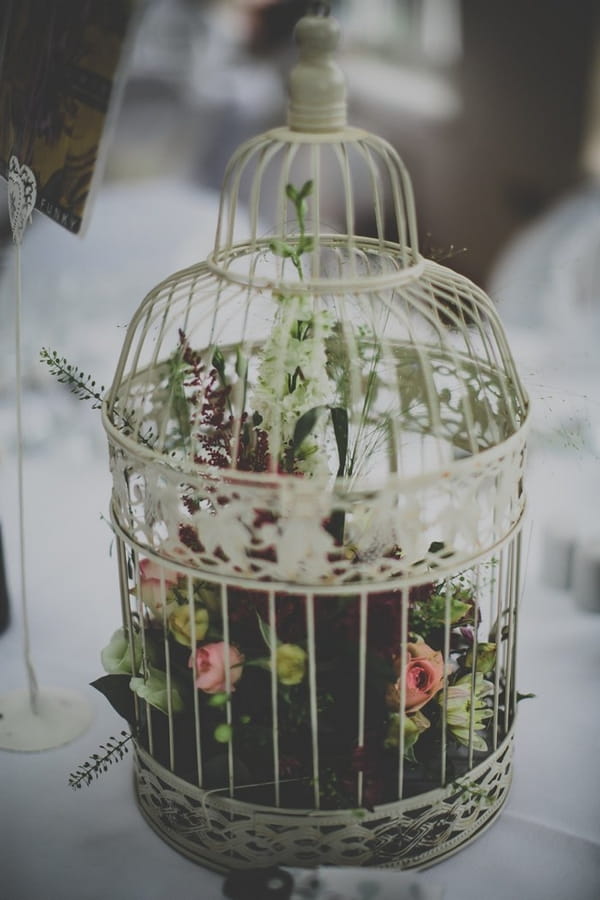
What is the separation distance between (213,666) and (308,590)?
134mm

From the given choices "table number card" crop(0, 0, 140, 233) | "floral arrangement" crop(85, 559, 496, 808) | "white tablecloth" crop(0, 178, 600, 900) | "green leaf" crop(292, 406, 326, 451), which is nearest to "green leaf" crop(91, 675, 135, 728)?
"floral arrangement" crop(85, 559, 496, 808)

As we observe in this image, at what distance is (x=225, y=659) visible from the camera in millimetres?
856

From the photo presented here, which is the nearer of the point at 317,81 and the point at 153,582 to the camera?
the point at 317,81

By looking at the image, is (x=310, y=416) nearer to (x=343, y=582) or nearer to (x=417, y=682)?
(x=343, y=582)

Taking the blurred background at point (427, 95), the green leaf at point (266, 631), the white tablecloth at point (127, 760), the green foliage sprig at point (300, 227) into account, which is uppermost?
the blurred background at point (427, 95)

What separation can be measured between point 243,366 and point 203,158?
1704 millimetres

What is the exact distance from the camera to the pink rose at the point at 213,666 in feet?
2.83

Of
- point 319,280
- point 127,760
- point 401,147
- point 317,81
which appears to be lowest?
point 127,760

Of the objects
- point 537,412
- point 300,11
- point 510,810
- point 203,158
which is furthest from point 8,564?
point 300,11

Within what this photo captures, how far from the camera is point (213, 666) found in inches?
34.0

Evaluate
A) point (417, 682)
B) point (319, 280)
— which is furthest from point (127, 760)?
point (319, 280)

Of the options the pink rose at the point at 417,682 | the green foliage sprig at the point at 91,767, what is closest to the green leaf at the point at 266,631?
the pink rose at the point at 417,682

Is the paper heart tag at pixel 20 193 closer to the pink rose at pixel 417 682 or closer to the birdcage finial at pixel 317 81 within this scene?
the birdcage finial at pixel 317 81

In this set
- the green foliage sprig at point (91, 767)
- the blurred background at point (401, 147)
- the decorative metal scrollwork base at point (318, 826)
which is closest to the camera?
the decorative metal scrollwork base at point (318, 826)
